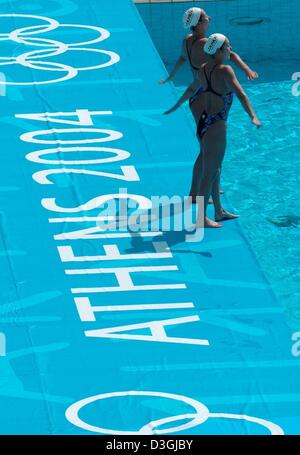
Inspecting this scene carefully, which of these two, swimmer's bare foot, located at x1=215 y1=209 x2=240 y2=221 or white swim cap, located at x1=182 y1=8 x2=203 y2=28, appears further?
white swim cap, located at x1=182 y1=8 x2=203 y2=28

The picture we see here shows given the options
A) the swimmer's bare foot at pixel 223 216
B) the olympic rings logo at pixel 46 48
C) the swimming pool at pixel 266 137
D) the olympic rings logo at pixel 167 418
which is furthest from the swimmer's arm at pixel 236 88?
the olympic rings logo at pixel 46 48

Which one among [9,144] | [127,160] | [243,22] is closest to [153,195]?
[127,160]

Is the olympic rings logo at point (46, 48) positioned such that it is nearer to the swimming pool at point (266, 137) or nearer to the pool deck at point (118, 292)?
the pool deck at point (118, 292)

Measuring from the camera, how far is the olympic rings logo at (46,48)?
586 inches

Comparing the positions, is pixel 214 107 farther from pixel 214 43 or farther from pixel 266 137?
pixel 266 137

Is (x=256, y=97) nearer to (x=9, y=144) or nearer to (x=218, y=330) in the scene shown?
(x=9, y=144)

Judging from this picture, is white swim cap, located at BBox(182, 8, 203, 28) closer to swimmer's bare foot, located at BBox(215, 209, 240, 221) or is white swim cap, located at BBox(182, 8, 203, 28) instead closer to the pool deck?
the pool deck

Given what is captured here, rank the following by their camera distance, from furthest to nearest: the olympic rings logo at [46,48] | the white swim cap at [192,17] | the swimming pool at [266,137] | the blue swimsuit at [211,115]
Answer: the olympic rings logo at [46,48] < the swimming pool at [266,137] < the white swim cap at [192,17] < the blue swimsuit at [211,115]

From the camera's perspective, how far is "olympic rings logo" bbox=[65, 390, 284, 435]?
925 cm

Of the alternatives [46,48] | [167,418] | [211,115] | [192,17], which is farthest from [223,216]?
[46,48]

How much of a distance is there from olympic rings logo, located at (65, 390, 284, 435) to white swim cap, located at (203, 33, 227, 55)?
3.20 meters

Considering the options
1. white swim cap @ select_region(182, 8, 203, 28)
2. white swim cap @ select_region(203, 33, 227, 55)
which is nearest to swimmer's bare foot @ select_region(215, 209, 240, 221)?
white swim cap @ select_region(203, 33, 227, 55)

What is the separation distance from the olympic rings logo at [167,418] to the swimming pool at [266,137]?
245 centimetres

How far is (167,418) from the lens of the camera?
940cm
